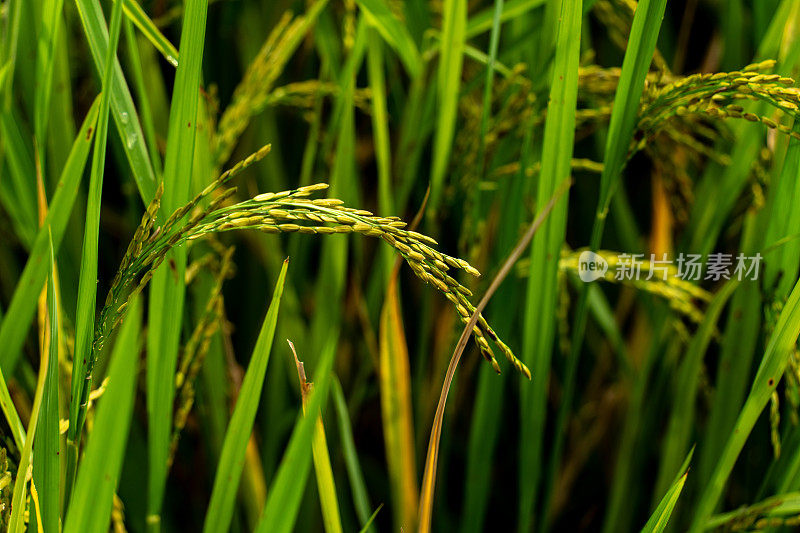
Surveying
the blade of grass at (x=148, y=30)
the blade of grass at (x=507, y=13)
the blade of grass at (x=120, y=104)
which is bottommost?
the blade of grass at (x=120, y=104)

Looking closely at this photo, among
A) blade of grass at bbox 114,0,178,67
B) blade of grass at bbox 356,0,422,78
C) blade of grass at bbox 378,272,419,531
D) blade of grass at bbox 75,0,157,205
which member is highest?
blade of grass at bbox 356,0,422,78

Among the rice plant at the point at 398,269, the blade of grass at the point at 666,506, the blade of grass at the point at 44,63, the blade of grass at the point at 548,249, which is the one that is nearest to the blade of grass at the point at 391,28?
the rice plant at the point at 398,269

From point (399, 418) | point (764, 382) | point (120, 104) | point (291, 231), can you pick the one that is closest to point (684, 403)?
point (764, 382)

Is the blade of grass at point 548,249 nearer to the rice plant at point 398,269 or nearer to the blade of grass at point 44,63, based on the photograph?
the rice plant at point 398,269

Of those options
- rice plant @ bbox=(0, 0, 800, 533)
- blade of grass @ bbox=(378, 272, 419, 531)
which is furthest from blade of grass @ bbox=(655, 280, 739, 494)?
blade of grass @ bbox=(378, 272, 419, 531)

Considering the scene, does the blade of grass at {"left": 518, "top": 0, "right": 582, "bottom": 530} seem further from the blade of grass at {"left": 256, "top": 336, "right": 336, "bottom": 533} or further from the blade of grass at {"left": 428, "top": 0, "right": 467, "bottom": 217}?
the blade of grass at {"left": 256, "top": 336, "right": 336, "bottom": 533}

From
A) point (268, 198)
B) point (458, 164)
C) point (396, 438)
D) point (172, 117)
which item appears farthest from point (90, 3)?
point (396, 438)

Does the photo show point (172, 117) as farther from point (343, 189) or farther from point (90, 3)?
point (343, 189)

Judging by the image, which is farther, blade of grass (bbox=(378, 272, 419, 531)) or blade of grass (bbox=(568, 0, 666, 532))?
blade of grass (bbox=(378, 272, 419, 531))
